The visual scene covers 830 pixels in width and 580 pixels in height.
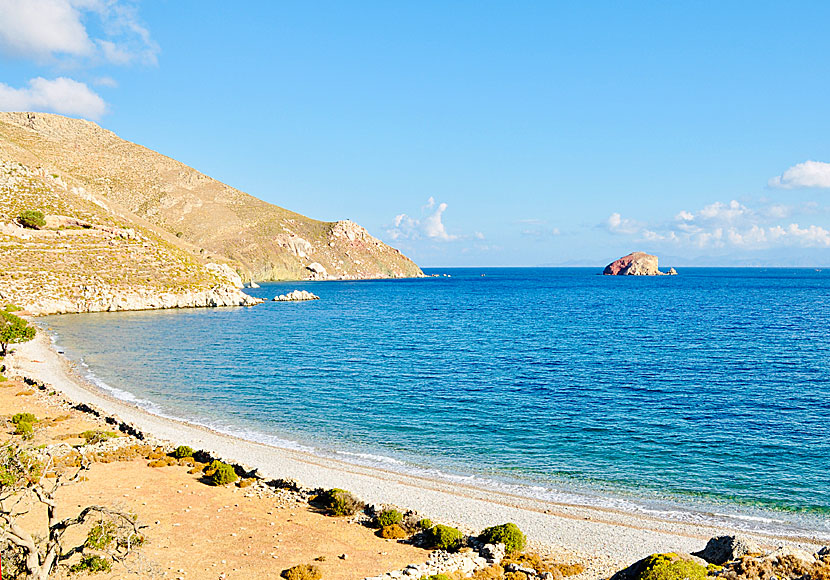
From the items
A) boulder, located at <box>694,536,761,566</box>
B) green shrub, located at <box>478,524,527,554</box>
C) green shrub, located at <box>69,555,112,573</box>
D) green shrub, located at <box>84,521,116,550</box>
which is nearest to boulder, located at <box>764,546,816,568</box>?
boulder, located at <box>694,536,761,566</box>

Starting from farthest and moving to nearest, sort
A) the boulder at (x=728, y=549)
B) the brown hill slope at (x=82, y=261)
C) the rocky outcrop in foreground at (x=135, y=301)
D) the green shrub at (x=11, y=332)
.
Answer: the brown hill slope at (x=82, y=261) < the rocky outcrop in foreground at (x=135, y=301) < the green shrub at (x=11, y=332) < the boulder at (x=728, y=549)

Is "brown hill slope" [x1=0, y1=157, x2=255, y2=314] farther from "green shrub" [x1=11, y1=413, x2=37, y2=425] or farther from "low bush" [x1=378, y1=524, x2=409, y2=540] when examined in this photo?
"low bush" [x1=378, y1=524, x2=409, y2=540]

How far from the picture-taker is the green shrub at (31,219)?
103938 millimetres

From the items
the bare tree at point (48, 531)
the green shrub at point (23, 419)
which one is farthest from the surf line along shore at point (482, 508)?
the bare tree at point (48, 531)

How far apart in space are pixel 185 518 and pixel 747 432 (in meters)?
29.6

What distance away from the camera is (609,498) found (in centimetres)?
2428

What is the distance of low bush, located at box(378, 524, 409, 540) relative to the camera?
2044cm

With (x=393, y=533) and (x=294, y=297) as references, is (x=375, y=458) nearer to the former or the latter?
(x=393, y=533)

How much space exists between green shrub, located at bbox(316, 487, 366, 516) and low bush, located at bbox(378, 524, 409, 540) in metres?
1.92

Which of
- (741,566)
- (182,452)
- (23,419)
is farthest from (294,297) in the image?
(741,566)

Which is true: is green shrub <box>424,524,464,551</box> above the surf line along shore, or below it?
above

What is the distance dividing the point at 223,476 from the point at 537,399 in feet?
76.3

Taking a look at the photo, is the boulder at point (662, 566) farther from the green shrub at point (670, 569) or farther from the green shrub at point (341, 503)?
the green shrub at point (341, 503)

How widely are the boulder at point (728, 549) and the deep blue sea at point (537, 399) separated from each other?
5.79m
